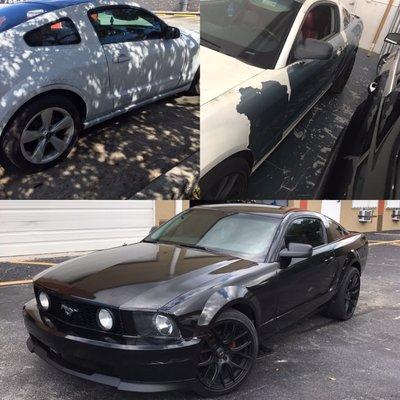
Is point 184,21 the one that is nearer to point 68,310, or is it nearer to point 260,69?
point 260,69

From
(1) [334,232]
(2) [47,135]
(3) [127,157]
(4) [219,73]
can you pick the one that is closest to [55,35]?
(2) [47,135]

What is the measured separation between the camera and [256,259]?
158 inches

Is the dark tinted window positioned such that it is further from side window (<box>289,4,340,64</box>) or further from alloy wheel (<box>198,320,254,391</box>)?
alloy wheel (<box>198,320,254,391</box>)

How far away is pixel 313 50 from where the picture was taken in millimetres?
5207

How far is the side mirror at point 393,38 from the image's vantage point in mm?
5859

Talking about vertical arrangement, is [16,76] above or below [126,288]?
above

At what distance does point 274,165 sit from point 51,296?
10.0 ft

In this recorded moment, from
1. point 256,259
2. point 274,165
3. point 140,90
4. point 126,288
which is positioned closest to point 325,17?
point 274,165

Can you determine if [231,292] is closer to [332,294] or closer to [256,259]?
[256,259]

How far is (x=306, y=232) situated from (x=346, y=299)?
1025mm

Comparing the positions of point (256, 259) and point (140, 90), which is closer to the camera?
point (256, 259)

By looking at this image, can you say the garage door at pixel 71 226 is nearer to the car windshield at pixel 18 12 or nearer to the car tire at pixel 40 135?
the car tire at pixel 40 135

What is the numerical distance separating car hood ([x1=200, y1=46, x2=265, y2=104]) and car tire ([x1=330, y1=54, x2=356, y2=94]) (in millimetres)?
1020

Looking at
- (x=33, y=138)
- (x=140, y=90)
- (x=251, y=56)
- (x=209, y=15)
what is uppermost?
(x=209, y=15)
